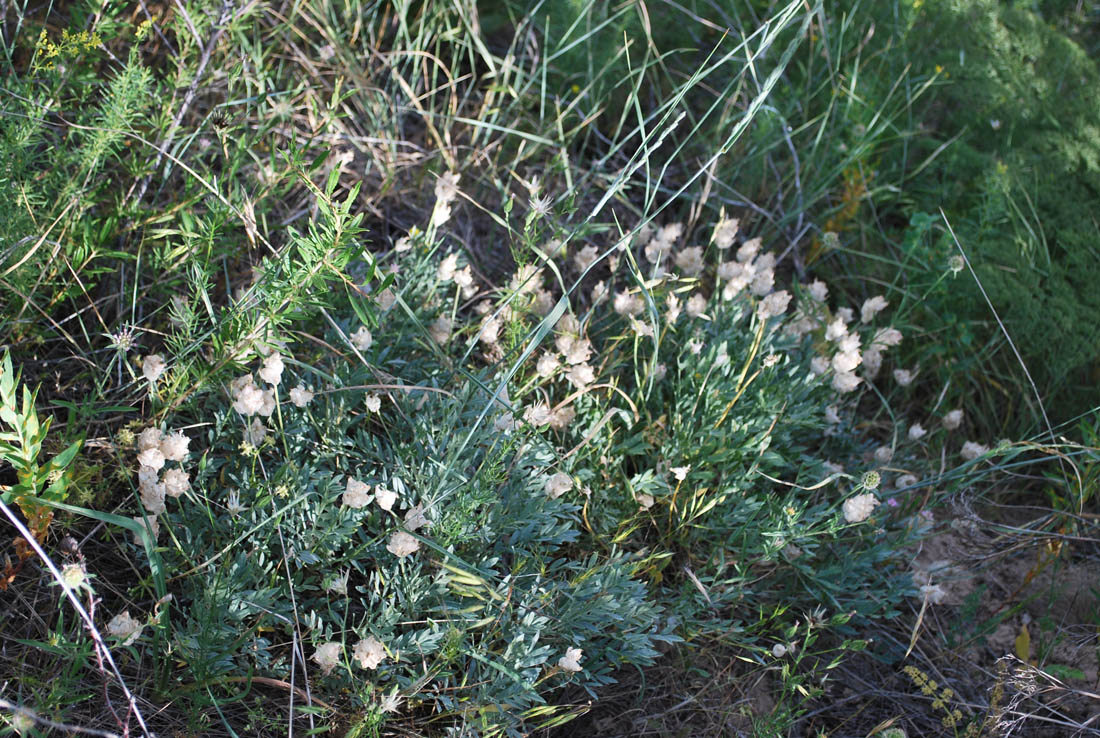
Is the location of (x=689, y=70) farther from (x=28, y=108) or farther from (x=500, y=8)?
(x=28, y=108)

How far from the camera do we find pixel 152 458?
1.83m

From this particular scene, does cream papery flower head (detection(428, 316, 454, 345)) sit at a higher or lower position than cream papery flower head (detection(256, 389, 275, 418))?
higher

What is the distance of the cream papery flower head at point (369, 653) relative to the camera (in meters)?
1.77

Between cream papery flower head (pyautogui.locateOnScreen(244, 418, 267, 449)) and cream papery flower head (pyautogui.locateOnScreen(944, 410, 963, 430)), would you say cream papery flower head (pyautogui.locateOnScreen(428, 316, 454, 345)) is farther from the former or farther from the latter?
cream papery flower head (pyautogui.locateOnScreen(944, 410, 963, 430))

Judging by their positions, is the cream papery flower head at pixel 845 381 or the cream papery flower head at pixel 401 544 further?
the cream papery flower head at pixel 845 381

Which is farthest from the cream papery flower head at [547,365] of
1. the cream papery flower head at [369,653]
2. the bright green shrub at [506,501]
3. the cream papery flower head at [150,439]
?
the cream papery flower head at [150,439]

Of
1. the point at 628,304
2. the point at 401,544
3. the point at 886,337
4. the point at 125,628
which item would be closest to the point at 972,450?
the point at 886,337

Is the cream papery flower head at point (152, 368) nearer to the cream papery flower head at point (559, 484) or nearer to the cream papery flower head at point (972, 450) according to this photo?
the cream papery flower head at point (559, 484)

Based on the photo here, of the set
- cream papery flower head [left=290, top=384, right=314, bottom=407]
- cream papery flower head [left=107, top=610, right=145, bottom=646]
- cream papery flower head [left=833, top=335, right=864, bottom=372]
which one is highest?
cream papery flower head [left=833, top=335, right=864, bottom=372]

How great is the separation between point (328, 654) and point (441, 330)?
87cm

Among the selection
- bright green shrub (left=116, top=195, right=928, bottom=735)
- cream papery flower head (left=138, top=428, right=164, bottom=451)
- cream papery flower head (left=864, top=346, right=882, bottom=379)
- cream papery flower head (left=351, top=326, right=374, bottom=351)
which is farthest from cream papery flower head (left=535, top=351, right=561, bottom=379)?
cream papery flower head (left=864, top=346, right=882, bottom=379)

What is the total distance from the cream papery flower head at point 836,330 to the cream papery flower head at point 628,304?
554 mm

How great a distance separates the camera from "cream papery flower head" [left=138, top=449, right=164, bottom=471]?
5.99 ft

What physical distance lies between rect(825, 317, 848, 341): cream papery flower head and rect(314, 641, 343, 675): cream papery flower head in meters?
1.59
